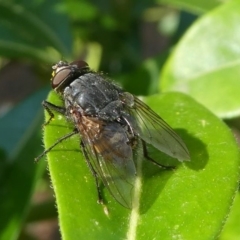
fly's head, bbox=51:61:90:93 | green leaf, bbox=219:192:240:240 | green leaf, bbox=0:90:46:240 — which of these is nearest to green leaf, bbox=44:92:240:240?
fly's head, bbox=51:61:90:93

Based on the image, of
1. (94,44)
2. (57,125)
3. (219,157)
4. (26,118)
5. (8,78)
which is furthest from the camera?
(8,78)

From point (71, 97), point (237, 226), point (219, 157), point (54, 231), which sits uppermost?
point (71, 97)

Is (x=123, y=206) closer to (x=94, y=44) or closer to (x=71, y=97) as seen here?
(x=71, y=97)

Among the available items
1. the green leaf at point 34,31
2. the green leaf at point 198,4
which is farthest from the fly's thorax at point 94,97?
the green leaf at point 198,4

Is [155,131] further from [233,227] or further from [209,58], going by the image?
[233,227]

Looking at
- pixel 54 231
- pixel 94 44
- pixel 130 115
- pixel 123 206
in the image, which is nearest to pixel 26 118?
pixel 94 44

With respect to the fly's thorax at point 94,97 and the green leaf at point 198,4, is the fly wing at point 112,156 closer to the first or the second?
the fly's thorax at point 94,97

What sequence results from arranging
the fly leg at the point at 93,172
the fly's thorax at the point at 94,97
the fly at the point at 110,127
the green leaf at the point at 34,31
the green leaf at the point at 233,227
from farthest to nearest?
the green leaf at the point at 34,31
the green leaf at the point at 233,227
the fly's thorax at the point at 94,97
the fly at the point at 110,127
the fly leg at the point at 93,172

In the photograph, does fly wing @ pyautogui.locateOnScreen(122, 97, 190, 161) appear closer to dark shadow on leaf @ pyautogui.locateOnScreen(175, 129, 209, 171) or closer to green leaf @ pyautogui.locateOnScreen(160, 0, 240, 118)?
dark shadow on leaf @ pyautogui.locateOnScreen(175, 129, 209, 171)
